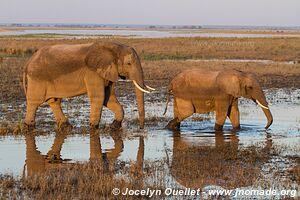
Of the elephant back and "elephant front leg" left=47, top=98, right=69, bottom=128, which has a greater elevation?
the elephant back

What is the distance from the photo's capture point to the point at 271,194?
8914 millimetres

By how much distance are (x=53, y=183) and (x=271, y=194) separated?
115 inches

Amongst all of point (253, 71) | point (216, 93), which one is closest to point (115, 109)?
point (216, 93)

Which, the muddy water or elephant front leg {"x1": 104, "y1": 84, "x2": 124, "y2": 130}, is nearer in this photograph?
A: the muddy water

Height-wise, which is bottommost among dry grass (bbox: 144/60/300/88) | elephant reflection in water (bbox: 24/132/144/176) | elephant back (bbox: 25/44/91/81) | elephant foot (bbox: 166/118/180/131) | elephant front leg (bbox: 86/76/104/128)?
dry grass (bbox: 144/60/300/88)

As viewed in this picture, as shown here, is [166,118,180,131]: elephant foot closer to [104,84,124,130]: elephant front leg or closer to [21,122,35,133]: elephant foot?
[104,84,124,130]: elephant front leg

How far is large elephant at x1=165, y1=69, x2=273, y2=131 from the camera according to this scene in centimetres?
1481

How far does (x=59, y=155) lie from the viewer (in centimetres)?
1201

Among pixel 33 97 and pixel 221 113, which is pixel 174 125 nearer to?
pixel 221 113

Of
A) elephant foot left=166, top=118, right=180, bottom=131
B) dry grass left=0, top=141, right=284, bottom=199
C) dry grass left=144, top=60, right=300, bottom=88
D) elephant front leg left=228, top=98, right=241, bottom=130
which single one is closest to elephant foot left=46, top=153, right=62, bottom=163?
dry grass left=0, top=141, right=284, bottom=199

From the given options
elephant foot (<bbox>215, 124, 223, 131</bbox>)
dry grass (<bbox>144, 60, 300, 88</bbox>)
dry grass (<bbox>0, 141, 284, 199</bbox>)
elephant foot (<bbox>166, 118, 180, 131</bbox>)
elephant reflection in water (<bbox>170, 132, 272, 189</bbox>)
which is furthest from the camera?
dry grass (<bbox>144, 60, 300, 88</bbox>)

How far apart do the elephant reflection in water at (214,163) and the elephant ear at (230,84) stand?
137cm

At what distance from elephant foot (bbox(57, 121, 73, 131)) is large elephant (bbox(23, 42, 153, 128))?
0.12 feet

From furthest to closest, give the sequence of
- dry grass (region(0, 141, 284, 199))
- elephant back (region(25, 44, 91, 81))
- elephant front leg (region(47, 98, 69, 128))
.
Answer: elephant front leg (region(47, 98, 69, 128)) < elephant back (region(25, 44, 91, 81)) < dry grass (region(0, 141, 284, 199))
